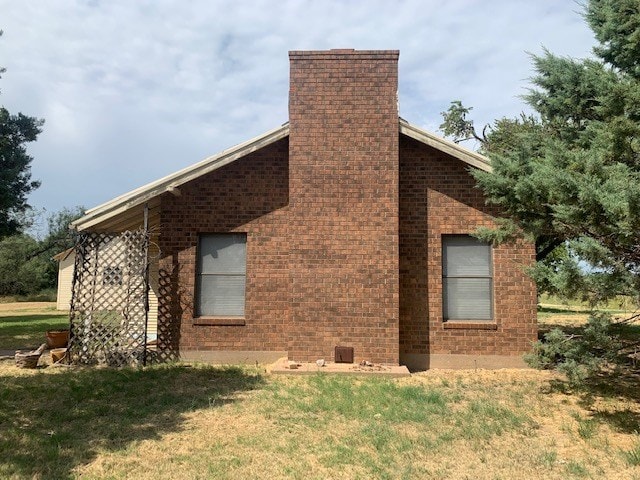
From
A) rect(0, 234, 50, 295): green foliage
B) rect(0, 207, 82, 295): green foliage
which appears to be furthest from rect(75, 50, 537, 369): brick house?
rect(0, 234, 50, 295): green foliage

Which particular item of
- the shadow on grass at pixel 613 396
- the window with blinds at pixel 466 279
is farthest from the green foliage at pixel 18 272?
the shadow on grass at pixel 613 396

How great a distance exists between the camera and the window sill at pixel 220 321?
984 centimetres

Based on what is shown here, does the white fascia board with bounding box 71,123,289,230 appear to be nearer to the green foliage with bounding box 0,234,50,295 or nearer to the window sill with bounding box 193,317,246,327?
the window sill with bounding box 193,317,246,327

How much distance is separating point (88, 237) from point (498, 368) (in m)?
9.05

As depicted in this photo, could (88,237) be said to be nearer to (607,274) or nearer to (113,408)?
(113,408)

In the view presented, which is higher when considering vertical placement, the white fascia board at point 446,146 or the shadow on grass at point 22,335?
the white fascia board at point 446,146

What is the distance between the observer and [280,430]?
231 inches

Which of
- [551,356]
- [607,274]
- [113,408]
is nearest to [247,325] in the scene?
[113,408]

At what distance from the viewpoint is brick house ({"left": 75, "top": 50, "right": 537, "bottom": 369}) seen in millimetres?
9250

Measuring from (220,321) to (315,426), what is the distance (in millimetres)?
4428

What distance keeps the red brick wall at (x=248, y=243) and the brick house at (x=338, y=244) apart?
0.08 ft

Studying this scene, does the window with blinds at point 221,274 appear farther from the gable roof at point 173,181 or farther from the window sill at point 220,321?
the gable roof at point 173,181

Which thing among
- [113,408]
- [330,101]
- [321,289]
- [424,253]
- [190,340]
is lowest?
[113,408]

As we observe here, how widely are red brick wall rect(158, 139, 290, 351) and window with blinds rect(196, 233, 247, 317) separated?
19cm
